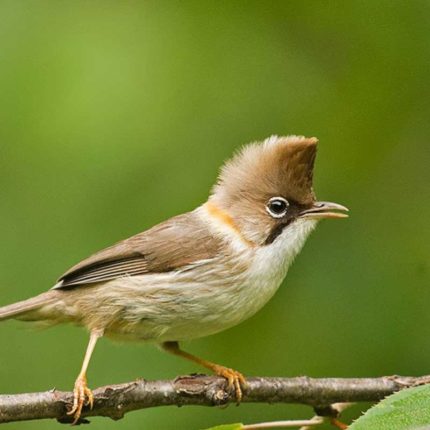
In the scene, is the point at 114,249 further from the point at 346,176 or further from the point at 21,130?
the point at 346,176

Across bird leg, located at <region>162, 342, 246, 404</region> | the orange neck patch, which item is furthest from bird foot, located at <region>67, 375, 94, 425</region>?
the orange neck patch

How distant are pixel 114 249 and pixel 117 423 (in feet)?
4.40

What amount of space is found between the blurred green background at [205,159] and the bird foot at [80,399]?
1502mm

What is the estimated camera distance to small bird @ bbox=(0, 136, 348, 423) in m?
4.93

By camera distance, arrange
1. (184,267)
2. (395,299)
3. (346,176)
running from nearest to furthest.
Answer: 1. (184,267)
2. (395,299)
3. (346,176)

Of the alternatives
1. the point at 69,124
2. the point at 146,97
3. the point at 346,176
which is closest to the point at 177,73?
the point at 146,97

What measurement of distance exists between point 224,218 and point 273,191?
0.33 metres

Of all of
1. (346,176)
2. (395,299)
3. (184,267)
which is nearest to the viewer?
(184,267)

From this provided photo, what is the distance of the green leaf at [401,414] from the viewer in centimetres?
285

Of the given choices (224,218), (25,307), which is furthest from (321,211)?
(25,307)

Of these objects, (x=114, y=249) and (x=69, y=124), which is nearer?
(x=114, y=249)

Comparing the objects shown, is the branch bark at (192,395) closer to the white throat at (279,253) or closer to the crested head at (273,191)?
the white throat at (279,253)

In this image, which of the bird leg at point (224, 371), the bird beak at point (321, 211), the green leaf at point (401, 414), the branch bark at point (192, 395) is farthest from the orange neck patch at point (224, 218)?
the green leaf at point (401, 414)

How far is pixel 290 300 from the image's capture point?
19.5ft
